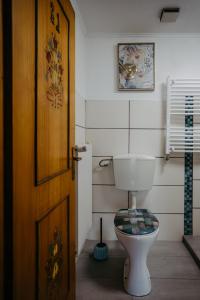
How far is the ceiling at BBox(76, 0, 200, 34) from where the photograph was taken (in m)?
1.81

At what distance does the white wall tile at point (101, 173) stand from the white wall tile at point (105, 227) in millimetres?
353

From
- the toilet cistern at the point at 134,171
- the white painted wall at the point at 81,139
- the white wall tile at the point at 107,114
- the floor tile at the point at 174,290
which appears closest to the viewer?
the floor tile at the point at 174,290

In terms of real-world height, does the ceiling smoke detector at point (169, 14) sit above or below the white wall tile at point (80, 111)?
above

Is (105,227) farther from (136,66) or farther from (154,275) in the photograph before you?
(136,66)

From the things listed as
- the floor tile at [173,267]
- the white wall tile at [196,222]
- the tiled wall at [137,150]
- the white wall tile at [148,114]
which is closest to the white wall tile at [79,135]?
the tiled wall at [137,150]

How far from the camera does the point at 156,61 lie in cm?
235

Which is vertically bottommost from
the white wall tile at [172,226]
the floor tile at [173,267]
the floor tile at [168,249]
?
the floor tile at [173,267]

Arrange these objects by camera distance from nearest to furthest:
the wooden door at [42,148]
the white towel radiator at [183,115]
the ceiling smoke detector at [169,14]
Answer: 1. the wooden door at [42,148]
2. the ceiling smoke detector at [169,14]
3. the white towel radiator at [183,115]

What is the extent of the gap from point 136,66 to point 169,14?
1.79 feet

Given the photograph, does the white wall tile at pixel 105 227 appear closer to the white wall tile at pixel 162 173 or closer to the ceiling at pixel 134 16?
the white wall tile at pixel 162 173

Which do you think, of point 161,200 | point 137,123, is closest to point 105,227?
point 161,200

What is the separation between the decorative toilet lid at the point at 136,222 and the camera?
1619 millimetres

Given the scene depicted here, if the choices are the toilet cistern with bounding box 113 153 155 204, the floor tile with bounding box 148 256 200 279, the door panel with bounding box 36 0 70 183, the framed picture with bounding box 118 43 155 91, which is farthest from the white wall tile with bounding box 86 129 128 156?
the door panel with bounding box 36 0 70 183

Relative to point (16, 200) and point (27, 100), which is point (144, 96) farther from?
point (16, 200)
